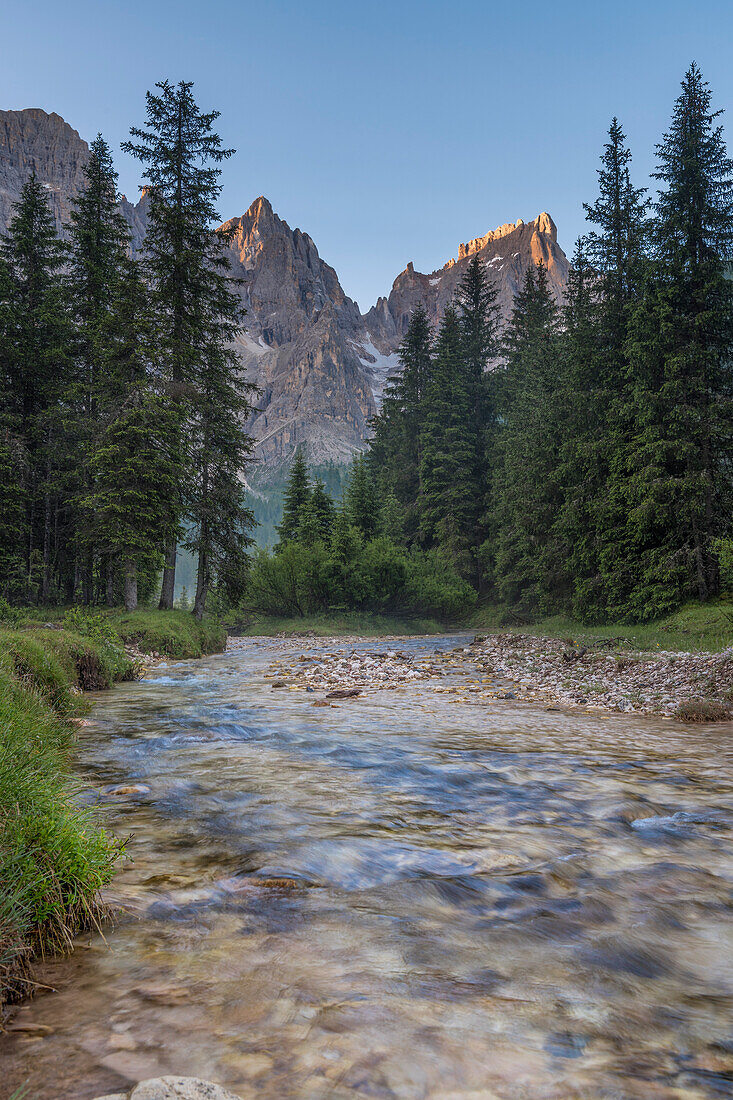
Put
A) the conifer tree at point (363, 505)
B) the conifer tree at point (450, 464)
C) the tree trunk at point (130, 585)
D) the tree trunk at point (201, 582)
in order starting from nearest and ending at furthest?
the tree trunk at point (130, 585)
the tree trunk at point (201, 582)
the conifer tree at point (363, 505)
the conifer tree at point (450, 464)

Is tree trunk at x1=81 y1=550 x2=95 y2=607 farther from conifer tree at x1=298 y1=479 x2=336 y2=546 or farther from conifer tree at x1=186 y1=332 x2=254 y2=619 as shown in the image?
conifer tree at x1=298 y1=479 x2=336 y2=546

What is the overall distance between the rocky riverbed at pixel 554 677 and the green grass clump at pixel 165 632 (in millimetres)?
3283

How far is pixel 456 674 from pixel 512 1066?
13.0 meters

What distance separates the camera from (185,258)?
21.2 meters

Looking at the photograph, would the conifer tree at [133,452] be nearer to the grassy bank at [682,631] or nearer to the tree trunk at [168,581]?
the tree trunk at [168,581]

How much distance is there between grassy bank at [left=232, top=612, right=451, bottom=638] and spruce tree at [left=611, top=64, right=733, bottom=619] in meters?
17.5

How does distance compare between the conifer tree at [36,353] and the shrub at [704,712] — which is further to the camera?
the conifer tree at [36,353]

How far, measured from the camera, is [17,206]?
79.0 ft

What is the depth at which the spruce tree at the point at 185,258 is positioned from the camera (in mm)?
21422

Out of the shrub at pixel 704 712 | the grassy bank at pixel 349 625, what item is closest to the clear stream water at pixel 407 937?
the shrub at pixel 704 712

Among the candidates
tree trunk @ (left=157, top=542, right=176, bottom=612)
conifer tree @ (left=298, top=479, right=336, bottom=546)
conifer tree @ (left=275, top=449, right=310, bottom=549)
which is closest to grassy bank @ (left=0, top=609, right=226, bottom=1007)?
tree trunk @ (left=157, top=542, right=176, bottom=612)

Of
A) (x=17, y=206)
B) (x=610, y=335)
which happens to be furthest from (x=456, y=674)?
(x=17, y=206)

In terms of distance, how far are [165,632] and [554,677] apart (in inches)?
469

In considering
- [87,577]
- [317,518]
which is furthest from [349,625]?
[87,577]
